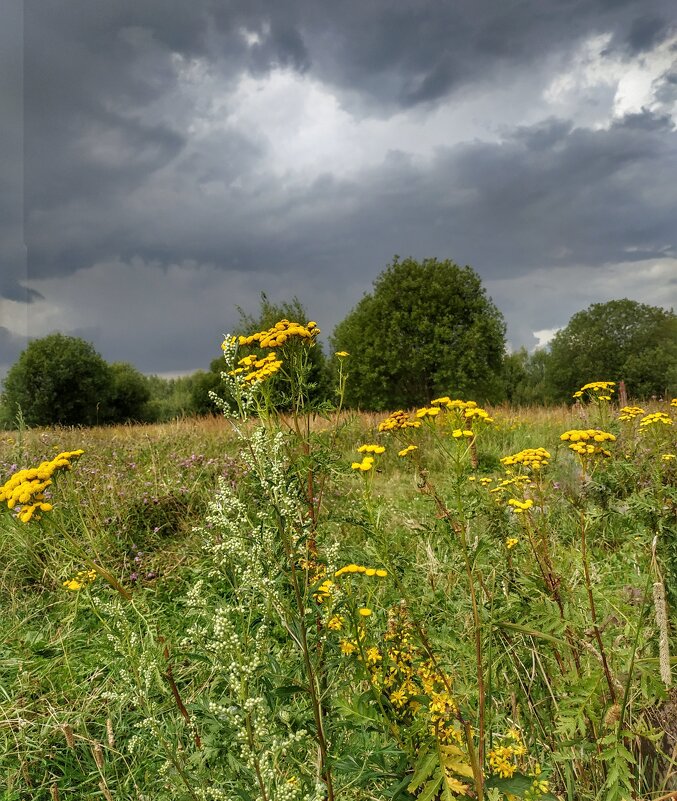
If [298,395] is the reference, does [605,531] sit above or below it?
below

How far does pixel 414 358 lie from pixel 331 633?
996 inches

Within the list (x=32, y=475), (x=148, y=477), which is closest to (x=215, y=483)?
(x=148, y=477)

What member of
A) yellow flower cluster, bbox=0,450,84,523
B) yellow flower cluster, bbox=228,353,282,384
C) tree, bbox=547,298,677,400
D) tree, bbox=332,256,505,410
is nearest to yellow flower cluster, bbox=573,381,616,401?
yellow flower cluster, bbox=228,353,282,384

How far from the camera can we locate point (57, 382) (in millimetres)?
34281

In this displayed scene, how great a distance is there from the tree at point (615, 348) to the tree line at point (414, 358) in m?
0.08

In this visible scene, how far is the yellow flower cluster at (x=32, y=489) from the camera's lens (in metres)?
1.66

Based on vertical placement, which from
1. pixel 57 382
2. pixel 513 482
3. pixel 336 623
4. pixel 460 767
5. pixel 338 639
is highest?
pixel 57 382

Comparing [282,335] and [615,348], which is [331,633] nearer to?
[282,335]

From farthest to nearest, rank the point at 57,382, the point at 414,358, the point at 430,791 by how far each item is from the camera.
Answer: the point at 57,382 → the point at 414,358 → the point at 430,791

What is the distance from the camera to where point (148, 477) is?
5.28m

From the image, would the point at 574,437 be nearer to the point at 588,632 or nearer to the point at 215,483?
the point at 588,632

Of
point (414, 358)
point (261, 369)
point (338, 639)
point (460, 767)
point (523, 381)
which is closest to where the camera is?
point (460, 767)

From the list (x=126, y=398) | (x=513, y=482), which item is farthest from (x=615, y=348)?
(x=513, y=482)

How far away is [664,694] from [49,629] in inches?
143
